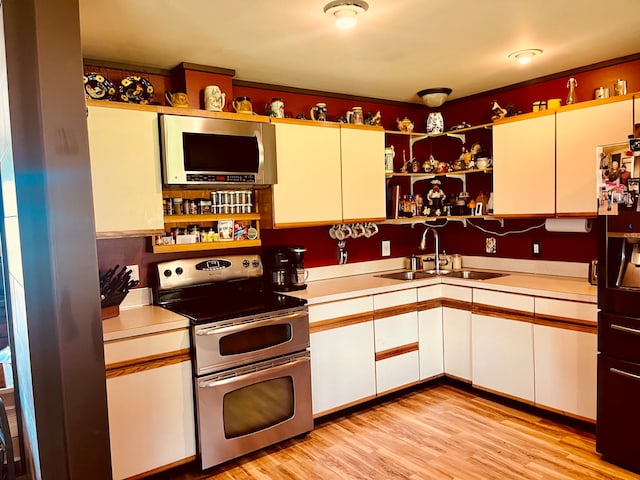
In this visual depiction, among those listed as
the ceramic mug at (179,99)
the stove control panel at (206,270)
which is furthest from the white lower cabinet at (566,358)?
the ceramic mug at (179,99)

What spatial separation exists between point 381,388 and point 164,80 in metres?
2.53

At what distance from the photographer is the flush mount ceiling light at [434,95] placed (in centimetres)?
378

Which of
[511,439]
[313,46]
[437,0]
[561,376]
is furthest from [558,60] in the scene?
[511,439]

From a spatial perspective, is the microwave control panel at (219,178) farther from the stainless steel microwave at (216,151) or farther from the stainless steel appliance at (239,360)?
the stainless steel appliance at (239,360)

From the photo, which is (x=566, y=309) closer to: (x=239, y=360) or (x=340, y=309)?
(x=340, y=309)

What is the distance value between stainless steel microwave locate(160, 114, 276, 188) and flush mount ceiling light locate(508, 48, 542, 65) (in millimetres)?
1601

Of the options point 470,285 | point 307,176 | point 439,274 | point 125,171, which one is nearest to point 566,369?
point 470,285

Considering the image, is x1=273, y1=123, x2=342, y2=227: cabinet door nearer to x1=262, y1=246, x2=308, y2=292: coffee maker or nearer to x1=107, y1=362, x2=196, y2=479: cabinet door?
x1=262, y1=246, x2=308, y2=292: coffee maker

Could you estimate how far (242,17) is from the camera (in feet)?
7.51

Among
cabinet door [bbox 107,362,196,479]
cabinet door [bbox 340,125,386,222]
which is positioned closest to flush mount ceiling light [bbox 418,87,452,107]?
cabinet door [bbox 340,125,386,222]

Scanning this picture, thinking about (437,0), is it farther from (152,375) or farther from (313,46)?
(152,375)

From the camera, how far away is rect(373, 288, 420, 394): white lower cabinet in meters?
3.33

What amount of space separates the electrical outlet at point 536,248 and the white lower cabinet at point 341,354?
4.72ft

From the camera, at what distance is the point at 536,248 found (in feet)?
12.2
